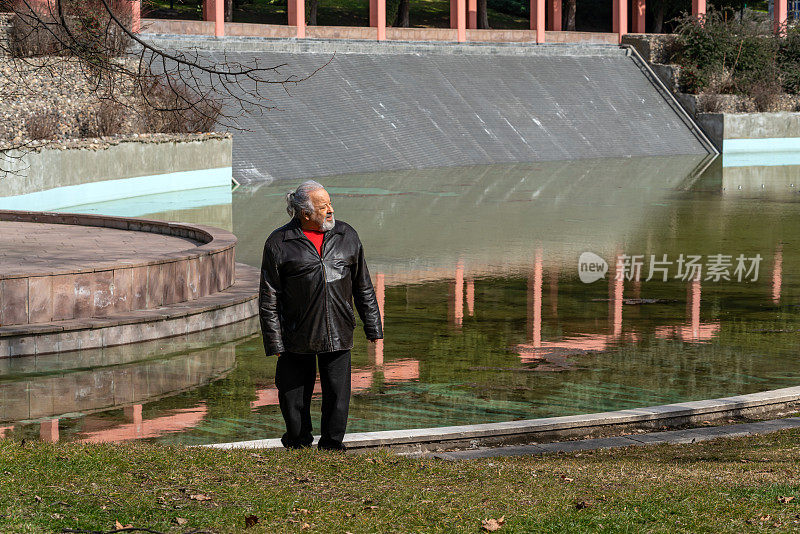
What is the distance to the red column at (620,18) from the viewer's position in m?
47.6

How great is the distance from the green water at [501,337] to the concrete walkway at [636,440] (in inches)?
34.6

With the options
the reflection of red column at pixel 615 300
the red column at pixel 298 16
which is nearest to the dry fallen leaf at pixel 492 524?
the reflection of red column at pixel 615 300

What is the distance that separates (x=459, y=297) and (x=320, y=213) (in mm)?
6745

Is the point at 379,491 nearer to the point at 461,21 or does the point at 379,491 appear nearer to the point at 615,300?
the point at 615,300

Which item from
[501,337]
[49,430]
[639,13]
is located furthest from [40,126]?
[639,13]

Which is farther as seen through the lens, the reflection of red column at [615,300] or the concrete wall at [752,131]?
the concrete wall at [752,131]

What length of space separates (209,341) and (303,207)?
14.4 ft

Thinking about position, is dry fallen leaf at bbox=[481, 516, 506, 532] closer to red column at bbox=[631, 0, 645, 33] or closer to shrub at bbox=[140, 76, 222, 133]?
shrub at bbox=[140, 76, 222, 133]

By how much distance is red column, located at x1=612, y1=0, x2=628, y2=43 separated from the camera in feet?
156

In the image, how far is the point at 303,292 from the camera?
6551 millimetres

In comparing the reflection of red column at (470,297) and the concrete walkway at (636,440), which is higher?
the concrete walkway at (636,440)

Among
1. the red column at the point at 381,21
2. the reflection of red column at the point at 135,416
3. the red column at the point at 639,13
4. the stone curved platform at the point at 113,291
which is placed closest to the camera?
the reflection of red column at the point at 135,416

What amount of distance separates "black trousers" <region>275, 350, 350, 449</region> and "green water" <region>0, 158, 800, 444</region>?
939 mm

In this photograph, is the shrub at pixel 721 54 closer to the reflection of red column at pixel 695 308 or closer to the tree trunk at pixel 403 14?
the tree trunk at pixel 403 14
